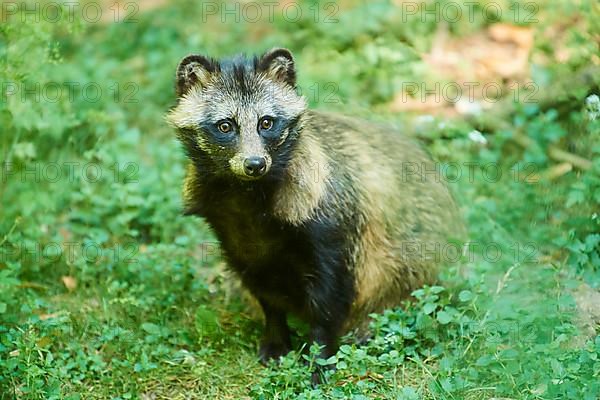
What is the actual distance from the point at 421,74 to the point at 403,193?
3.13 m

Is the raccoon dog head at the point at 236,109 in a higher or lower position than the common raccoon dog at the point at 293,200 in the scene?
higher

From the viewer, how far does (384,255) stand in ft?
20.4

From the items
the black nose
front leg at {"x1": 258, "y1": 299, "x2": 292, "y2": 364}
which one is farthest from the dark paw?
the black nose

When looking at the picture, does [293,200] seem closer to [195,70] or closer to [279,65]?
[279,65]

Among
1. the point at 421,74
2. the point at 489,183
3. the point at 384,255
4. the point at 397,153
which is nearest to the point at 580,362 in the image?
the point at 384,255

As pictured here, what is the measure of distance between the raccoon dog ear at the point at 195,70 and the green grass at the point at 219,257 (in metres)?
1.15

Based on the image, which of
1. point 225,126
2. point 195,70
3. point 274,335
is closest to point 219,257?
point 274,335

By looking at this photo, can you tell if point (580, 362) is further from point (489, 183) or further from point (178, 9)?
point (178, 9)

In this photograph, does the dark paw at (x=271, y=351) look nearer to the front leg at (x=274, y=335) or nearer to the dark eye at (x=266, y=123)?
the front leg at (x=274, y=335)

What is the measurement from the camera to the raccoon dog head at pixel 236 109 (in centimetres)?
547

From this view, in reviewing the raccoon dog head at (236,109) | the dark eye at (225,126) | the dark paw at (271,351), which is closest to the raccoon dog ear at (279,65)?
the raccoon dog head at (236,109)

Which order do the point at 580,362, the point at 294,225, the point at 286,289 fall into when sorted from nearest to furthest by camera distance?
the point at 580,362, the point at 294,225, the point at 286,289

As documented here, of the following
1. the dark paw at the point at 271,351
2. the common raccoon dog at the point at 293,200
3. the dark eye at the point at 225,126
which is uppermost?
the dark eye at the point at 225,126

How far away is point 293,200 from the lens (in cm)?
561
